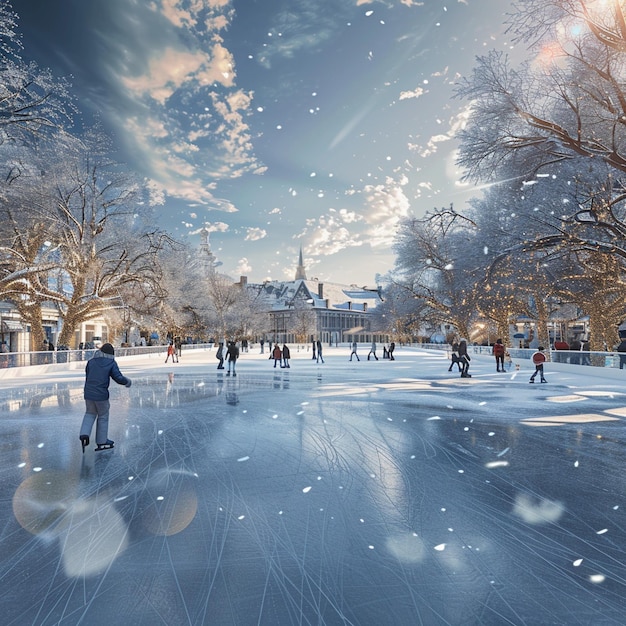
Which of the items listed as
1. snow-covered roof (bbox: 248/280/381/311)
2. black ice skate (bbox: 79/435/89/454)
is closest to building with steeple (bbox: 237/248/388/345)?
snow-covered roof (bbox: 248/280/381/311)

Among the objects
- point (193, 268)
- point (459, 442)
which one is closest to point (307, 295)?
point (193, 268)

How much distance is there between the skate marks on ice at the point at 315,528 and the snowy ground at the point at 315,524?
0.05 feet

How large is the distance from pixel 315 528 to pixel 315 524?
0.07 meters

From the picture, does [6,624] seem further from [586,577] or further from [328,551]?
[586,577]

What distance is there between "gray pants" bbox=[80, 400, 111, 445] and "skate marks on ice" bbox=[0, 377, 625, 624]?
30 centimetres

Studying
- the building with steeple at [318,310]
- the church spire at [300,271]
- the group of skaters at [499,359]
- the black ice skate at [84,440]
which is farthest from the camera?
the church spire at [300,271]

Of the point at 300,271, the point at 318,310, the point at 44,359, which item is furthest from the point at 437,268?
the point at 300,271

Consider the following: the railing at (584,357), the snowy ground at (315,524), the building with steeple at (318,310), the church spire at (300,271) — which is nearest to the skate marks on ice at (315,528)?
the snowy ground at (315,524)

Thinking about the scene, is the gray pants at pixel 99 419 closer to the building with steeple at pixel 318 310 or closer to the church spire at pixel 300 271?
the building with steeple at pixel 318 310

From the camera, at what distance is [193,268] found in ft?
147

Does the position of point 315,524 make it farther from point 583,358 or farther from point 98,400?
point 583,358

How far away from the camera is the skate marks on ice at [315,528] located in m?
2.48

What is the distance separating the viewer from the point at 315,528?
347 cm

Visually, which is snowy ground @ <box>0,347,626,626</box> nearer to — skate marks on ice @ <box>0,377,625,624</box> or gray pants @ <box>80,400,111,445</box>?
skate marks on ice @ <box>0,377,625,624</box>
